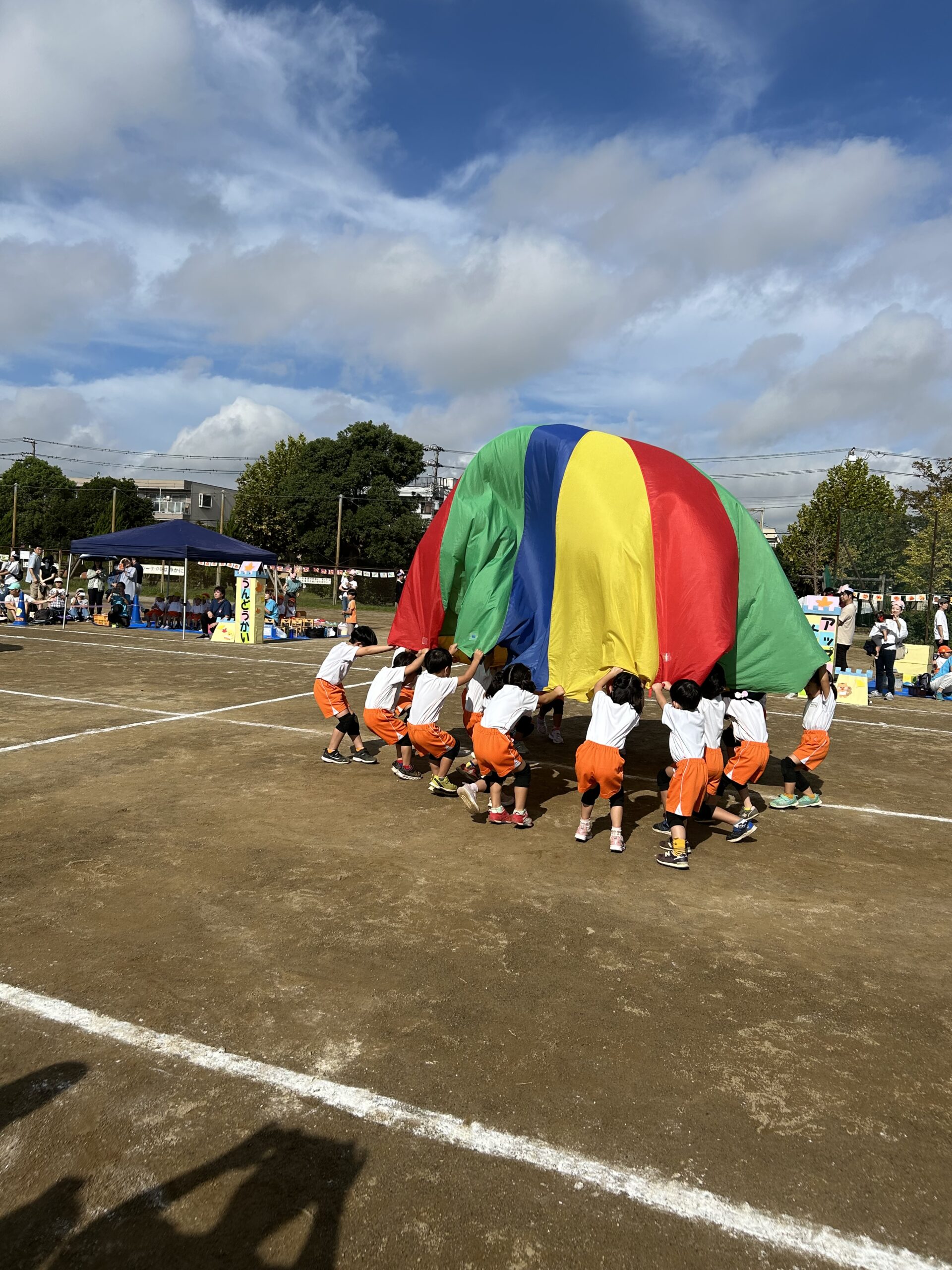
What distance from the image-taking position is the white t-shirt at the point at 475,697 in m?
8.91

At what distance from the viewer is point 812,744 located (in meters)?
8.09

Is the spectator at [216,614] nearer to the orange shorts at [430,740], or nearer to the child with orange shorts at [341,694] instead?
the child with orange shorts at [341,694]

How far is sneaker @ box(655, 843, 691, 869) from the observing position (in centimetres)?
629

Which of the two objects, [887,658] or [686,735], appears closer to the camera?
[686,735]

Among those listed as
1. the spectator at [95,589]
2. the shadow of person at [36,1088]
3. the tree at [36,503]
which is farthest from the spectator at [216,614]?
the tree at [36,503]

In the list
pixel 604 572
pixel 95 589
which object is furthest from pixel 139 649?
pixel 604 572

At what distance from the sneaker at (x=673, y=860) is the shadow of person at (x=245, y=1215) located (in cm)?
372

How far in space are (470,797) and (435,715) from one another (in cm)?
107

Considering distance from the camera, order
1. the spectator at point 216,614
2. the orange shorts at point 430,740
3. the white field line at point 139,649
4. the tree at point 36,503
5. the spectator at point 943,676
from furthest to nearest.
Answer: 1. the tree at point 36,503
2. the spectator at point 216,614
3. the white field line at point 139,649
4. the spectator at point 943,676
5. the orange shorts at point 430,740

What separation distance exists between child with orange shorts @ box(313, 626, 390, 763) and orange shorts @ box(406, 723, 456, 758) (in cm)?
121

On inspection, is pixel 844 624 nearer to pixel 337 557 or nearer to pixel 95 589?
pixel 95 589

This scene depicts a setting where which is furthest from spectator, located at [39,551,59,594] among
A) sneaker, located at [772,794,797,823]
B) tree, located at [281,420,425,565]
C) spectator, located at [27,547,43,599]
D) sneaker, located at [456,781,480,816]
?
sneaker, located at [772,794,797,823]

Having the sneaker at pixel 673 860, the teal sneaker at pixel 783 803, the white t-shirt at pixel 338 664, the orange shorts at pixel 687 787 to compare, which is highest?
the white t-shirt at pixel 338 664

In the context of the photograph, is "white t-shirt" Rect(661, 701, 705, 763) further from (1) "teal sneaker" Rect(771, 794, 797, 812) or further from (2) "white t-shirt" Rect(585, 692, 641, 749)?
(1) "teal sneaker" Rect(771, 794, 797, 812)
